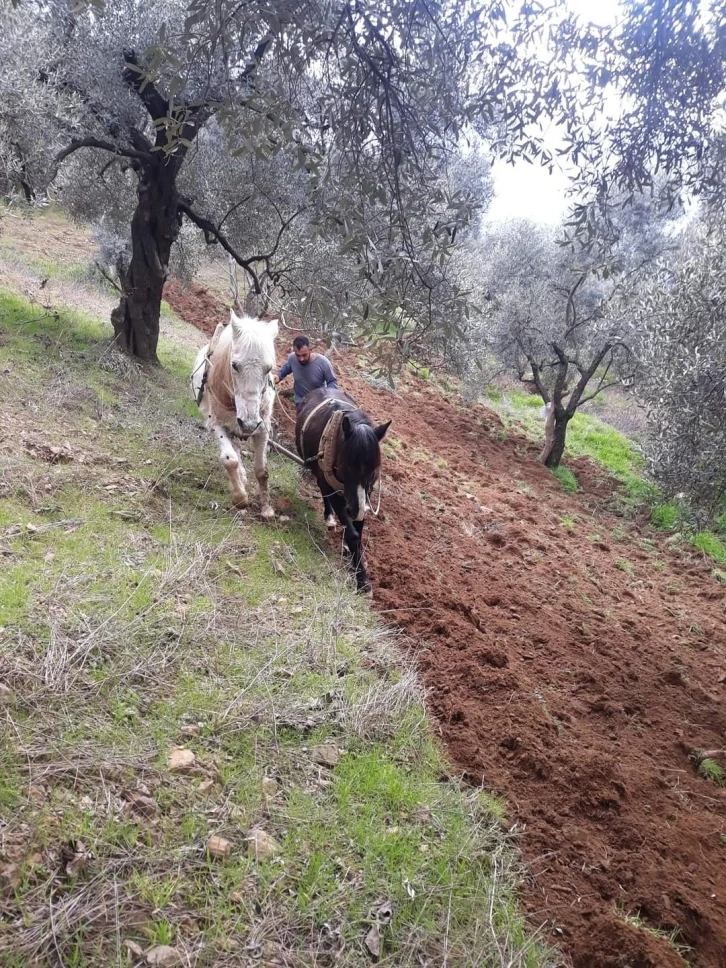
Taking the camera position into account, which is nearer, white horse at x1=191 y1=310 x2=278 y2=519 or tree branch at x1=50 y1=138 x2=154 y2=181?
white horse at x1=191 y1=310 x2=278 y2=519

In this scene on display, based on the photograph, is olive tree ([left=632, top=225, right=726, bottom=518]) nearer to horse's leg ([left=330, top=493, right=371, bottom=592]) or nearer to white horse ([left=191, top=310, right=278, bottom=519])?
horse's leg ([left=330, top=493, right=371, bottom=592])

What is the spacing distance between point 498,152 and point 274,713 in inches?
173

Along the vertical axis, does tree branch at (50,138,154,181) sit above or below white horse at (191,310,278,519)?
above

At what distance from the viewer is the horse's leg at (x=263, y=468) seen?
21.7ft

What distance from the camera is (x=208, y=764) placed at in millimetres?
3184

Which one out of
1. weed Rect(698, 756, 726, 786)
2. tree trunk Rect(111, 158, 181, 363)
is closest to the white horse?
tree trunk Rect(111, 158, 181, 363)

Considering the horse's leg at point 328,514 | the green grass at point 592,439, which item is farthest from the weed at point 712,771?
the green grass at point 592,439

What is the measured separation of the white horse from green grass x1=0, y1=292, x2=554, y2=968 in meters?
1.07

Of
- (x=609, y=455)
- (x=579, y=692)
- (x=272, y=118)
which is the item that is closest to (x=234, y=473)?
(x=272, y=118)

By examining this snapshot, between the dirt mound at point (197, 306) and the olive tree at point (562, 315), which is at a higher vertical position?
the olive tree at point (562, 315)

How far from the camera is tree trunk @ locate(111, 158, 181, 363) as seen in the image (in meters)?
9.90

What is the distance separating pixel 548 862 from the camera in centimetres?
340

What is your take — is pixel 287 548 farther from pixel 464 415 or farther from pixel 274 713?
pixel 464 415

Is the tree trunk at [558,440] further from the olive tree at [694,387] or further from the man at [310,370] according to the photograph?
the man at [310,370]
